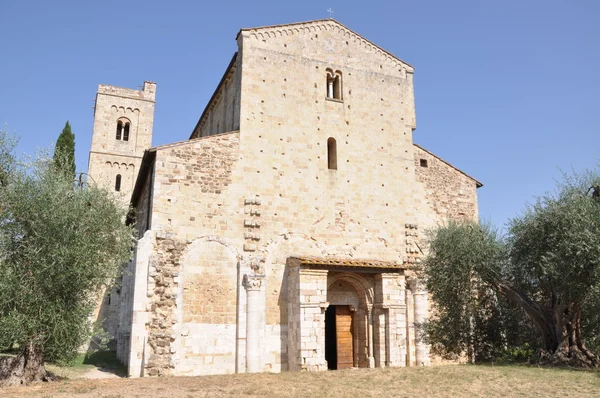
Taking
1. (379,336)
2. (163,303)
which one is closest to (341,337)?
(379,336)

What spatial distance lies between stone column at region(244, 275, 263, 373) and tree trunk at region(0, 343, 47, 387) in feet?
18.5

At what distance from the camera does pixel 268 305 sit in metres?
16.4

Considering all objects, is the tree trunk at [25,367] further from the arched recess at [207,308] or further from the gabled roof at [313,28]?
the gabled roof at [313,28]

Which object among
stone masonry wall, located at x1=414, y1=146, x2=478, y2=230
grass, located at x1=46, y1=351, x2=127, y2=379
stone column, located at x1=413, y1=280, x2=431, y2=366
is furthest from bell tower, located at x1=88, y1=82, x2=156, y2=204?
stone column, located at x1=413, y1=280, x2=431, y2=366

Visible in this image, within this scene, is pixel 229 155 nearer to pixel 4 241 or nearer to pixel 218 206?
pixel 218 206

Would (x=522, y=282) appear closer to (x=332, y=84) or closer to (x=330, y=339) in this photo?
(x=330, y=339)

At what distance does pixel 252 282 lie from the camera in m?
16.0

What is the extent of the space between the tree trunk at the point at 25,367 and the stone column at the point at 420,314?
11.5 m

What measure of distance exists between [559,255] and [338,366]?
7651 mm

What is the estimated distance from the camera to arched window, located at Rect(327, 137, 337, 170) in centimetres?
1892

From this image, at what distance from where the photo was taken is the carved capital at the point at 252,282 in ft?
52.5

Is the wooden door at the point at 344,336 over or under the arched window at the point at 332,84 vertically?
under

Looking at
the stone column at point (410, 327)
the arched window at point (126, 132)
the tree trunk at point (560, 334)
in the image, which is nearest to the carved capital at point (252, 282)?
the stone column at point (410, 327)

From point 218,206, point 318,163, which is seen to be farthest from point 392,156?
point 218,206
